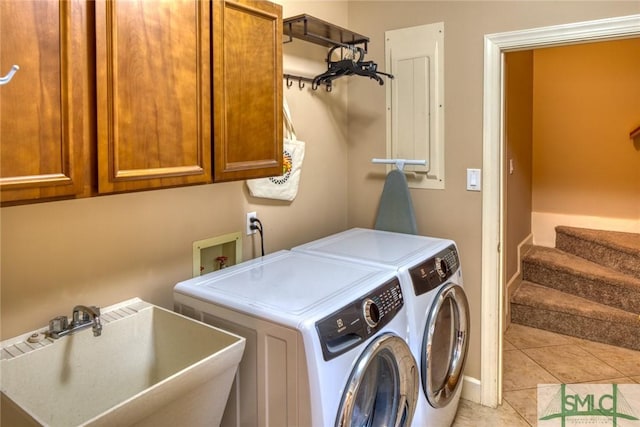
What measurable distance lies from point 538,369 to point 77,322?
2.58 metres

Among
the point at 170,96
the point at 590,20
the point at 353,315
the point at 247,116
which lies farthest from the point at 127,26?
the point at 590,20

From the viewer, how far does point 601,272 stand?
136 inches

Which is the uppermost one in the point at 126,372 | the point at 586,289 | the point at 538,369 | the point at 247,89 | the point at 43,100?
the point at 247,89

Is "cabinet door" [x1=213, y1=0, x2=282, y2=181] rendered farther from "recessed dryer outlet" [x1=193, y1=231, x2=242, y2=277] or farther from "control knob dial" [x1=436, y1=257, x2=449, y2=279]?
"control knob dial" [x1=436, y1=257, x2=449, y2=279]

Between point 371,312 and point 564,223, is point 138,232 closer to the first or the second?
point 371,312

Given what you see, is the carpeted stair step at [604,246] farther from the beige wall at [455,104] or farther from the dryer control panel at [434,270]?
the dryer control panel at [434,270]

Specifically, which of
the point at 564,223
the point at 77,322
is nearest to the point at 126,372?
the point at 77,322

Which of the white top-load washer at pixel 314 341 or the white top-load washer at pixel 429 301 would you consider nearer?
the white top-load washer at pixel 314 341

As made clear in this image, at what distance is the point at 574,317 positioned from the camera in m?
3.26

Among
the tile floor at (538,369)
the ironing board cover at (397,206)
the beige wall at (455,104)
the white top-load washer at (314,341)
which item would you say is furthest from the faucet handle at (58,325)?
the tile floor at (538,369)

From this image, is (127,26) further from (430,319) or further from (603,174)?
(603,174)

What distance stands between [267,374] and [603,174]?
3.79 m

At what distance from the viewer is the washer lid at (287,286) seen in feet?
4.49

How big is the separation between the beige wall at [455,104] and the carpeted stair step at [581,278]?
5.12ft
